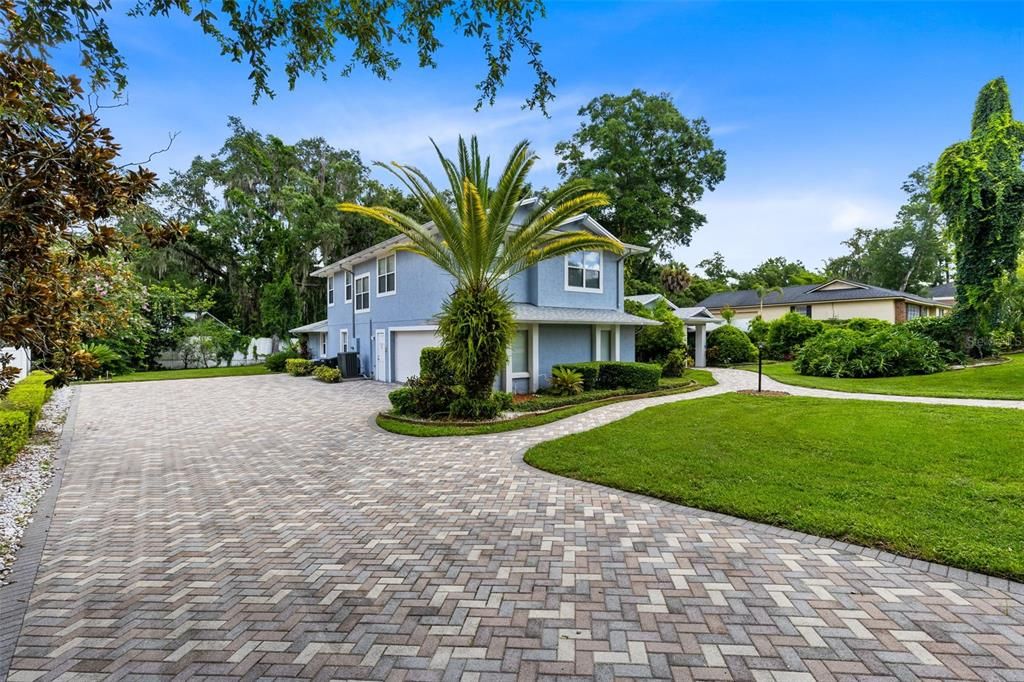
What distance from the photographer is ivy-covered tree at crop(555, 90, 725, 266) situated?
1289 inches

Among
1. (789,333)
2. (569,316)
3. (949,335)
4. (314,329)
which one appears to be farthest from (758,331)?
(314,329)

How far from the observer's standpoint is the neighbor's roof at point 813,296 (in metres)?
29.7

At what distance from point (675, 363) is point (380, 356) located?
12117 millimetres

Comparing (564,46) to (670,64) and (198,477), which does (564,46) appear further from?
(198,477)

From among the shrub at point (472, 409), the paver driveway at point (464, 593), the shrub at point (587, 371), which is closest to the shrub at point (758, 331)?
the shrub at point (587, 371)

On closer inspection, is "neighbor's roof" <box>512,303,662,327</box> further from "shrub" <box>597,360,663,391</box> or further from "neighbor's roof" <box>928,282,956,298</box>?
"neighbor's roof" <box>928,282,956,298</box>

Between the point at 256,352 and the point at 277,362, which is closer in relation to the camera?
the point at 277,362

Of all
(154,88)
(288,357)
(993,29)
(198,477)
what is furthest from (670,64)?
(288,357)

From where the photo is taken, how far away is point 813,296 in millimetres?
33062

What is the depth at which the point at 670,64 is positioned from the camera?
1030cm

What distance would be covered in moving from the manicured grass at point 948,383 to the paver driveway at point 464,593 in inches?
472

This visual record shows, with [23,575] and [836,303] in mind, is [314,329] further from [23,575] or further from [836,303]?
[836,303]

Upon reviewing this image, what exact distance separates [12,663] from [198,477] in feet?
13.8

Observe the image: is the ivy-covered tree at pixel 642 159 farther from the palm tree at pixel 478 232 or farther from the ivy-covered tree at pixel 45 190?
the ivy-covered tree at pixel 45 190
